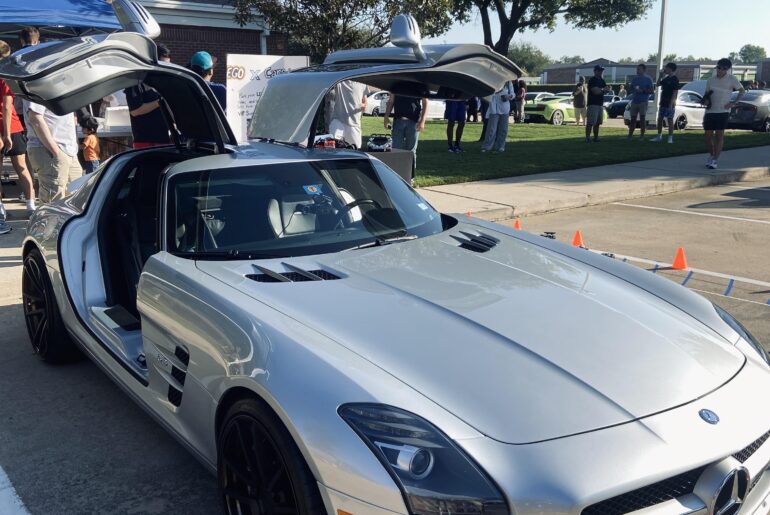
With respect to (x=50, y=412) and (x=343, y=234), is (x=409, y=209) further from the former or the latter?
(x=50, y=412)

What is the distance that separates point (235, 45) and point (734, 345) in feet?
56.5

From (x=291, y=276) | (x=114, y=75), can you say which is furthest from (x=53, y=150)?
(x=291, y=276)

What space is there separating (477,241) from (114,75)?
1.99 m

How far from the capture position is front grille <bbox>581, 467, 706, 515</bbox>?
1.89 meters

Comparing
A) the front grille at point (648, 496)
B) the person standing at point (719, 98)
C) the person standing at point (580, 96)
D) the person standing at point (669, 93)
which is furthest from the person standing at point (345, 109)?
the person standing at point (580, 96)

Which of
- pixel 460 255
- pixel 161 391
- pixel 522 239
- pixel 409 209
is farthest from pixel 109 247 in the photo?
pixel 522 239

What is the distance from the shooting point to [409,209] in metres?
3.80

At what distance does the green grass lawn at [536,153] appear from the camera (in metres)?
11.6

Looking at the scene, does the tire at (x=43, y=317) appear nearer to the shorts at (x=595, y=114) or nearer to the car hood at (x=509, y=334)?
the car hood at (x=509, y=334)

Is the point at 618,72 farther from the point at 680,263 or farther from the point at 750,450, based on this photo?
the point at 750,450

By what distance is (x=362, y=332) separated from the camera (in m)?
2.39

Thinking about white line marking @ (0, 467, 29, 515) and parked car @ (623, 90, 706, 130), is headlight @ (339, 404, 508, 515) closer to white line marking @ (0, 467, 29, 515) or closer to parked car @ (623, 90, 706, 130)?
white line marking @ (0, 467, 29, 515)

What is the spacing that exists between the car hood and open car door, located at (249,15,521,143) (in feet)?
4.36

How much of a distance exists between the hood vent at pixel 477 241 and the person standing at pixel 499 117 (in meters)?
11.0
